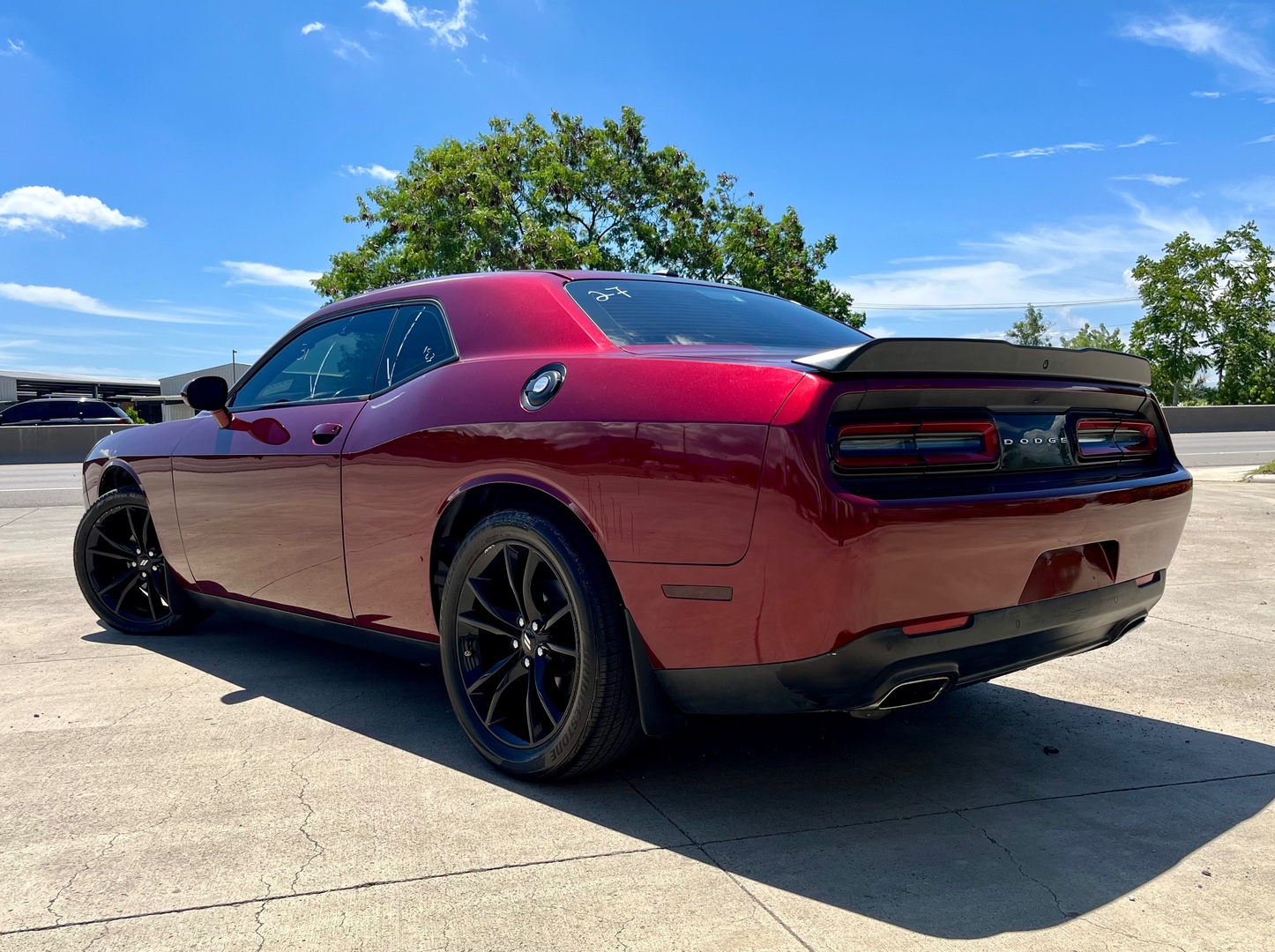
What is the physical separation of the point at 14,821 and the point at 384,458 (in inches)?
56.0

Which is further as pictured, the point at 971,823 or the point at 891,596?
the point at 971,823

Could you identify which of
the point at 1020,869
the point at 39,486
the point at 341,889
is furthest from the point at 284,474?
the point at 39,486

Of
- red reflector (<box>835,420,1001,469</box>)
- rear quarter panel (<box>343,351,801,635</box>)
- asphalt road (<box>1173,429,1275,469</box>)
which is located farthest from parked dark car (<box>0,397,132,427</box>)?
red reflector (<box>835,420,1001,469</box>)

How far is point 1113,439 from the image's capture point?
309cm

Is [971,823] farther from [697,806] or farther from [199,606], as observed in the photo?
[199,606]

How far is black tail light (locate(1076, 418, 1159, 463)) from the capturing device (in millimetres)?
2957

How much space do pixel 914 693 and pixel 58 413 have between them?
94.2 ft

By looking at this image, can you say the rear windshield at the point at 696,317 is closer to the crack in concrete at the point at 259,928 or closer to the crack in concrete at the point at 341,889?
the crack in concrete at the point at 341,889

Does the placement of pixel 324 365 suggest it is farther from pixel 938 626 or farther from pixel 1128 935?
pixel 1128 935

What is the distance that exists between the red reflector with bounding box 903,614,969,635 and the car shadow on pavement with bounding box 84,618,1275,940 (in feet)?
1.81

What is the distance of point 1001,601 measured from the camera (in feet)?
8.50

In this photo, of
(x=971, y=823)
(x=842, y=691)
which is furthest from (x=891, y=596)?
(x=971, y=823)

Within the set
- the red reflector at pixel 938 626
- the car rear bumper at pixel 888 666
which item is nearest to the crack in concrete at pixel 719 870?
the car rear bumper at pixel 888 666

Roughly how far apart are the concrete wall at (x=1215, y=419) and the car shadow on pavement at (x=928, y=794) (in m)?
28.6
